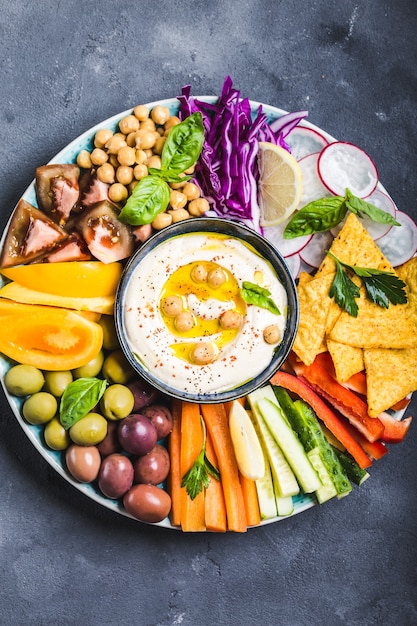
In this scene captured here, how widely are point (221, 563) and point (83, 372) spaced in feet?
4.27

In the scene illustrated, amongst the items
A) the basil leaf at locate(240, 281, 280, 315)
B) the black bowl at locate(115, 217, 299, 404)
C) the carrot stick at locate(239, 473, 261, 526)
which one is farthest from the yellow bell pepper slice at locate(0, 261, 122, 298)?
the carrot stick at locate(239, 473, 261, 526)

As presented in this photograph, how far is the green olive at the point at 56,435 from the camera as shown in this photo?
9.72ft

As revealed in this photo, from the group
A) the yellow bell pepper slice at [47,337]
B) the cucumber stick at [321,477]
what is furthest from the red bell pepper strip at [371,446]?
the yellow bell pepper slice at [47,337]

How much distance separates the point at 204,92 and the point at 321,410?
71.9 inches

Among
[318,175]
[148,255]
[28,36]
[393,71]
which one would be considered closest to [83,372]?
[148,255]

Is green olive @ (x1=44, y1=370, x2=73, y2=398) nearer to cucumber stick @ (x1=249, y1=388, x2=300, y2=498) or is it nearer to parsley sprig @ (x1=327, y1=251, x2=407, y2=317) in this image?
cucumber stick @ (x1=249, y1=388, x2=300, y2=498)

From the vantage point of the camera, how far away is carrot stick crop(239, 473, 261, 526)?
3.13 m

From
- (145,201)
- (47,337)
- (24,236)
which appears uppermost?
A: (145,201)

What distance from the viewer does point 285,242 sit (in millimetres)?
3270

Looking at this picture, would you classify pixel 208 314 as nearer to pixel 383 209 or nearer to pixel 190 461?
pixel 190 461

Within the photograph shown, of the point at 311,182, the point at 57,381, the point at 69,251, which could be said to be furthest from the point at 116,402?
the point at 311,182

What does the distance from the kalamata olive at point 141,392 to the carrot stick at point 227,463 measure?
0.89ft

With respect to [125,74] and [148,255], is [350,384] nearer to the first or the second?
[148,255]

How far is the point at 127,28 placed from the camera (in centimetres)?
349
